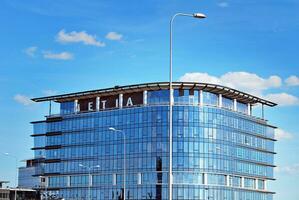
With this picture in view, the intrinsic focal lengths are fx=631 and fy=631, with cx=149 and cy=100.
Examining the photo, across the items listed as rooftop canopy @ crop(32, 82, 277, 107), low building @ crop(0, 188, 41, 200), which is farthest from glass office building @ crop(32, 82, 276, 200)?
low building @ crop(0, 188, 41, 200)

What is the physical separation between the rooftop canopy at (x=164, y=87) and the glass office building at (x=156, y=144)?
0.20 meters

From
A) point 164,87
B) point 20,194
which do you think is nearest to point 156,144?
point 164,87

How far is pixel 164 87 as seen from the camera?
11800 centimetres

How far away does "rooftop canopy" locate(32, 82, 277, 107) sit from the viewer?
117412 mm

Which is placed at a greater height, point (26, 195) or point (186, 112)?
point (186, 112)

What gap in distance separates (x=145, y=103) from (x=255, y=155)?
27.3 metres

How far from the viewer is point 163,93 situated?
118438 millimetres

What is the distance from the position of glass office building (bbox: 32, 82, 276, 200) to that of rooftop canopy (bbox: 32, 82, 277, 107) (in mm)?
196

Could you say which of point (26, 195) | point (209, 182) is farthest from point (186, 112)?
point (26, 195)

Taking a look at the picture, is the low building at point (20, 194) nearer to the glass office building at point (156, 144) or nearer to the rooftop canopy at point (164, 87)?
the glass office building at point (156, 144)

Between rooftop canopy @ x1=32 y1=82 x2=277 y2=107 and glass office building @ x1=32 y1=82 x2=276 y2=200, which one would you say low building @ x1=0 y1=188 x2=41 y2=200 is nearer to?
glass office building @ x1=32 y1=82 x2=276 y2=200

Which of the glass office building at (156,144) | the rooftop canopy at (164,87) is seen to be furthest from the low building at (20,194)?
the rooftop canopy at (164,87)

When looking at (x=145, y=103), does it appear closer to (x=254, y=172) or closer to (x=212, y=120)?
(x=212, y=120)

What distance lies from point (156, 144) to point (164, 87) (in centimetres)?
1074
